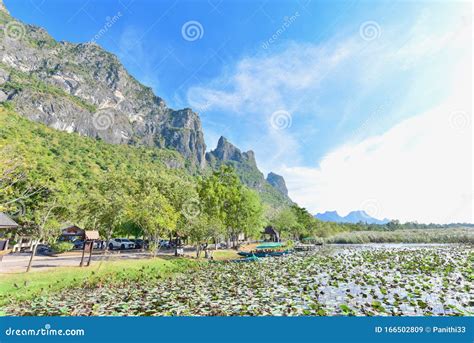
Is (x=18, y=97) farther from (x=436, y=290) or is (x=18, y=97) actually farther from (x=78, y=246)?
(x=436, y=290)

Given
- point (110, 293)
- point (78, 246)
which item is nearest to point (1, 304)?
point (110, 293)

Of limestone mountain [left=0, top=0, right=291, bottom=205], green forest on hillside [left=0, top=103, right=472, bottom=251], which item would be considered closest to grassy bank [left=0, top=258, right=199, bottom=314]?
green forest on hillside [left=0, top=103, right=472, bottom=251]

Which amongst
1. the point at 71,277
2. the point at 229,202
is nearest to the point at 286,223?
the point at 229,202

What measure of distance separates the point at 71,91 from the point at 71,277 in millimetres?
171495

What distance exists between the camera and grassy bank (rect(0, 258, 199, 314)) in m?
11.8

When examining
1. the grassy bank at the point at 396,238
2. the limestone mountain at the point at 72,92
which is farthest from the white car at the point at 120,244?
the limestone mountain at the point at 72,92

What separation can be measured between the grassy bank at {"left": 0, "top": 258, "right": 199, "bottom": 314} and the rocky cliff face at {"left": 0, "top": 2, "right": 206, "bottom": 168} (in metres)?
96.2

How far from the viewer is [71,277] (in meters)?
14.8

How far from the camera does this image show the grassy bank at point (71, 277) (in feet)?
38.8

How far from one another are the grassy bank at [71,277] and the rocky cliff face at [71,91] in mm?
96184

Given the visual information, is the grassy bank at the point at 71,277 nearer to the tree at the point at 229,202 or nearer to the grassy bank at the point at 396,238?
the tree at the point at 229,202

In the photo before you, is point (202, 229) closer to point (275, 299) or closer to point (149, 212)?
point (149, 212)

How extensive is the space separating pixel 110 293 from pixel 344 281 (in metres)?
12.3

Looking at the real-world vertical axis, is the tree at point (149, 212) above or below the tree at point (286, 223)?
below
